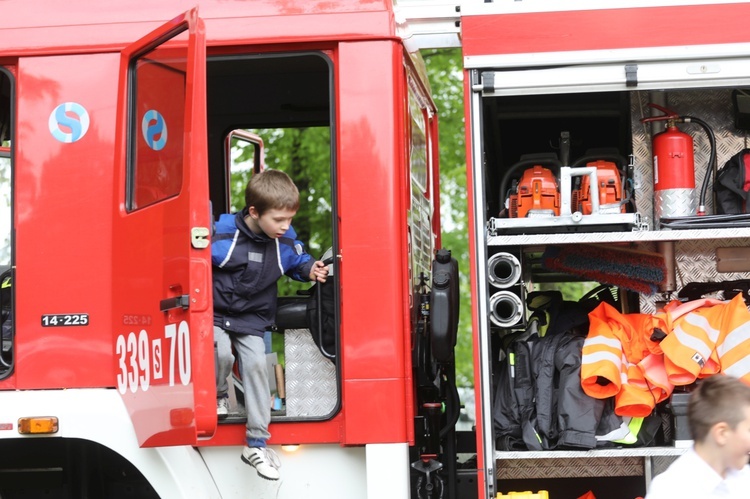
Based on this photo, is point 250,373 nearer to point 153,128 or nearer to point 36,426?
point 36,426

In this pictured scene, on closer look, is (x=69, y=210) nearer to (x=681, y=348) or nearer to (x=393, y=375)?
(x=393, y=375)

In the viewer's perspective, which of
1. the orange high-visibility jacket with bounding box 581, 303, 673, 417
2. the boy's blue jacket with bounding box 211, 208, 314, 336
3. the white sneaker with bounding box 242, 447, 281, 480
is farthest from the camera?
the orange high-visibility jacket with bounding box 581, 303, 673, 417

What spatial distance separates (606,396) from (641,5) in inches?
59.7

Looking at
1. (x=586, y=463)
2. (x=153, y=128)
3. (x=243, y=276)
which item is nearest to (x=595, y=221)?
(x=586, y=463)

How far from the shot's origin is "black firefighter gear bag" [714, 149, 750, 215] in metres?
4.43

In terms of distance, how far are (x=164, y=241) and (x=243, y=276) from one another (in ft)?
1.54

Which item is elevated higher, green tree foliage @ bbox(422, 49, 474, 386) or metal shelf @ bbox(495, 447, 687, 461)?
green tree foliage @ bbox(422, 49, 474, 386)

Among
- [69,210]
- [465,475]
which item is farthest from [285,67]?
[465,475]

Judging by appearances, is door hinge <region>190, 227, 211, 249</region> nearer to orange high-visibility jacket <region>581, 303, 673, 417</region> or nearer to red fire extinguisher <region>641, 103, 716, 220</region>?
orange high-visibility jacket <region>581, 303, 673, 417</region>

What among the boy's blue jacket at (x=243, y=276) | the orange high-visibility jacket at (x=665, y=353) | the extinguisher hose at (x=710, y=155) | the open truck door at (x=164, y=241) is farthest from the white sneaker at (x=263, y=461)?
the extinguisher hose at (x=710, y=155)

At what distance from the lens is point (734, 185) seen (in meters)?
4.44

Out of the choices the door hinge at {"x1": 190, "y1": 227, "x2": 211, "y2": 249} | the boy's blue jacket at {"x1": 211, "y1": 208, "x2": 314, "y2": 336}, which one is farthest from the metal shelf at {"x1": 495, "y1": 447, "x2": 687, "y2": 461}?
the door hinge at {"x1": 190, "y1": 227, "x2": 211, "y2": 249}

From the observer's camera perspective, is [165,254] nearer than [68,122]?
Yes

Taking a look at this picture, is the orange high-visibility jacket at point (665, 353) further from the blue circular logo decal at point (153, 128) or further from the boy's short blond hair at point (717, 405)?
the blue circular logo decal at point (153, 128)
